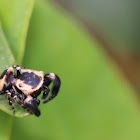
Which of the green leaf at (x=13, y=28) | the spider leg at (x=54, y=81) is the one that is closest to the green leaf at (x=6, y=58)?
the green leaf at (x=13, y=28)

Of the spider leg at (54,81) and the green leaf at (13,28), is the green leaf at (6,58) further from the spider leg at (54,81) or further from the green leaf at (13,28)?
the spider leg at (54,81)

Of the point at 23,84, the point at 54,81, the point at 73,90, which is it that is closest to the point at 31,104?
the point at 23,84

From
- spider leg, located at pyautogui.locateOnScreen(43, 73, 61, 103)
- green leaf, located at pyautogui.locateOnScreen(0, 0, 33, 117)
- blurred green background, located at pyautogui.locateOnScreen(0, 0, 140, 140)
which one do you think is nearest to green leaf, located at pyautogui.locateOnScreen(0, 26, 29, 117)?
green leaf, located at pyautogui.locateOnScreen(0, 0, 33, 117)

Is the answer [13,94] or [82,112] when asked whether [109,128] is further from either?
[13,94]

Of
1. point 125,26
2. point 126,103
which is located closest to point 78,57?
point 126,103

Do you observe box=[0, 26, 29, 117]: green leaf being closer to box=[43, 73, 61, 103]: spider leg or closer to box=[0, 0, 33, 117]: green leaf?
box=[0, 0, 33, 117]: green leaf

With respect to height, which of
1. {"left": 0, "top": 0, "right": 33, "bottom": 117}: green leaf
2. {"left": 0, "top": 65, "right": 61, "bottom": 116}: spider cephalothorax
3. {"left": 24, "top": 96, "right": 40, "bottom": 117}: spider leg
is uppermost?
{"left": 0, "top": 0, "right": 33, "bottom": 117}: green leaf

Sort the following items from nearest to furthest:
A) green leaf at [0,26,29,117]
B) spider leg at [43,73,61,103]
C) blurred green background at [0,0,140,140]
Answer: green leaf at [0,26,29,117]
spider leg at [43,73,61,103]
blurred green background at [0,0,140,140]
